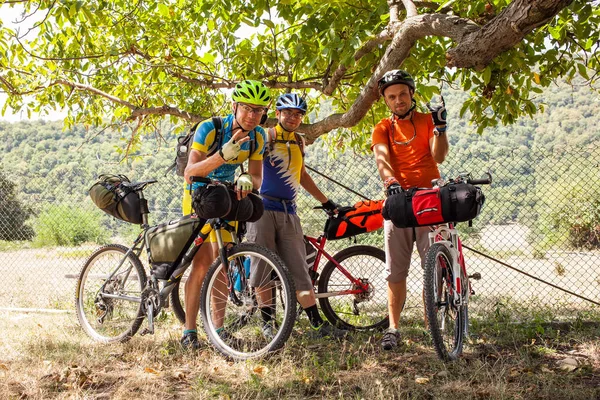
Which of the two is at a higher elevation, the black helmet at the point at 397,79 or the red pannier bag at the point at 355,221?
the black helmet at the point at 397,79

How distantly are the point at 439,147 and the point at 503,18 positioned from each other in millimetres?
923

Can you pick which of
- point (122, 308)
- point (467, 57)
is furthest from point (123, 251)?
point (467, 57)

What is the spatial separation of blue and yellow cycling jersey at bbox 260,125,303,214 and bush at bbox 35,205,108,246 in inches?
274

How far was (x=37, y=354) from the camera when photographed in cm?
412

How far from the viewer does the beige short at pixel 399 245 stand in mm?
4230

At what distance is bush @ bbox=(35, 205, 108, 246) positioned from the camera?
35.9 ft

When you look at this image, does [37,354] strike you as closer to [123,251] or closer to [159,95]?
[123,251]

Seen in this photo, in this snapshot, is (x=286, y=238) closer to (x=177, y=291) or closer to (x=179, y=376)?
(x=177, y=291)

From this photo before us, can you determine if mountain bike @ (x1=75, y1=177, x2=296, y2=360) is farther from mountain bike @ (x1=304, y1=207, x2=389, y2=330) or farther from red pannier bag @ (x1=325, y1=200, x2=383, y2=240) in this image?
red pannier bag @ (x1=325, y1=200, x2=383, y2=240)

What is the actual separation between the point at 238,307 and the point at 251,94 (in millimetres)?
1447

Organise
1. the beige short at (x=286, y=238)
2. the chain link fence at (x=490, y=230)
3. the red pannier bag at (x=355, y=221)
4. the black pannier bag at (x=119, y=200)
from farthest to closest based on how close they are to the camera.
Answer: the chain link fence at (x=490, y=230) < the red pannier bag at (x=355, y=221) < the black pannier bag at (x=119, y=200) < the beige short at (x=286, y=238)

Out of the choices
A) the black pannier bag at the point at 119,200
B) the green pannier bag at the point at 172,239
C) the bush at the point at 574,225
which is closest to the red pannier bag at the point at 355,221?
the green pannier bag at the point at 172,239

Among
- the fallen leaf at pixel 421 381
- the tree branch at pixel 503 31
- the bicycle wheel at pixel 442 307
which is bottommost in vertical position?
the fallen leaf at pixel 421 381

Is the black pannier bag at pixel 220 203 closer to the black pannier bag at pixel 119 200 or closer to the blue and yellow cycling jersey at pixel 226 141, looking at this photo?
the blue and yellow cycling jersey at pixel 226 141
